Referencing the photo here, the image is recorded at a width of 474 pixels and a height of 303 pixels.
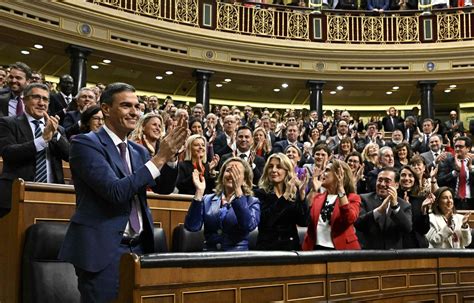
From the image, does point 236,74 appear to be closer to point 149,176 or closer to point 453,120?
point 453,120

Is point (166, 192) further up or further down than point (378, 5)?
further down

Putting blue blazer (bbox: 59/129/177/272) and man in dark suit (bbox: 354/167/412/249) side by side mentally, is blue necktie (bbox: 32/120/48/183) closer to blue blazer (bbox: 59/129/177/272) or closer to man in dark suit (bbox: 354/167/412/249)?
blue blazer (bbox: 59/129/177/272)

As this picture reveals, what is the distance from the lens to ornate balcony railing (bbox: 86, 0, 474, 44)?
11031 mm

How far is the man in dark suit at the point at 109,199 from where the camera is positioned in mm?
1835

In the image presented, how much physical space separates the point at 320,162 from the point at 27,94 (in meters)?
2.14

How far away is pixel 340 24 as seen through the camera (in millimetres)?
11656

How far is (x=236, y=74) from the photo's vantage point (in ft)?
36.8

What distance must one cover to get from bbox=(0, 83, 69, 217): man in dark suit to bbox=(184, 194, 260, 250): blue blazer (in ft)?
2.71

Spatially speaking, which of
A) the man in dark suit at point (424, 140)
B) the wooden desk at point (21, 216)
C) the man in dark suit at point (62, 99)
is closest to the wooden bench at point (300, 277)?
the wooden desk at point (21, 216)

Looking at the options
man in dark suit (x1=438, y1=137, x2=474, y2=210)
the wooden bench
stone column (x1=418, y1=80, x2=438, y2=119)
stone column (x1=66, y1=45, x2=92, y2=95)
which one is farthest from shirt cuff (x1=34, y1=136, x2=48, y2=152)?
stone column (x1=418, y1=80, x2=438, y2=119)

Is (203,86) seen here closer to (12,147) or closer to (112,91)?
(12,147)

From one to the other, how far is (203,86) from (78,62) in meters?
2.42

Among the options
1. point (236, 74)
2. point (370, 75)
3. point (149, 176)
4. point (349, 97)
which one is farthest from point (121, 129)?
point (349, 97)

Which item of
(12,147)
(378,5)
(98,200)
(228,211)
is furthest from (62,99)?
(378,5)
